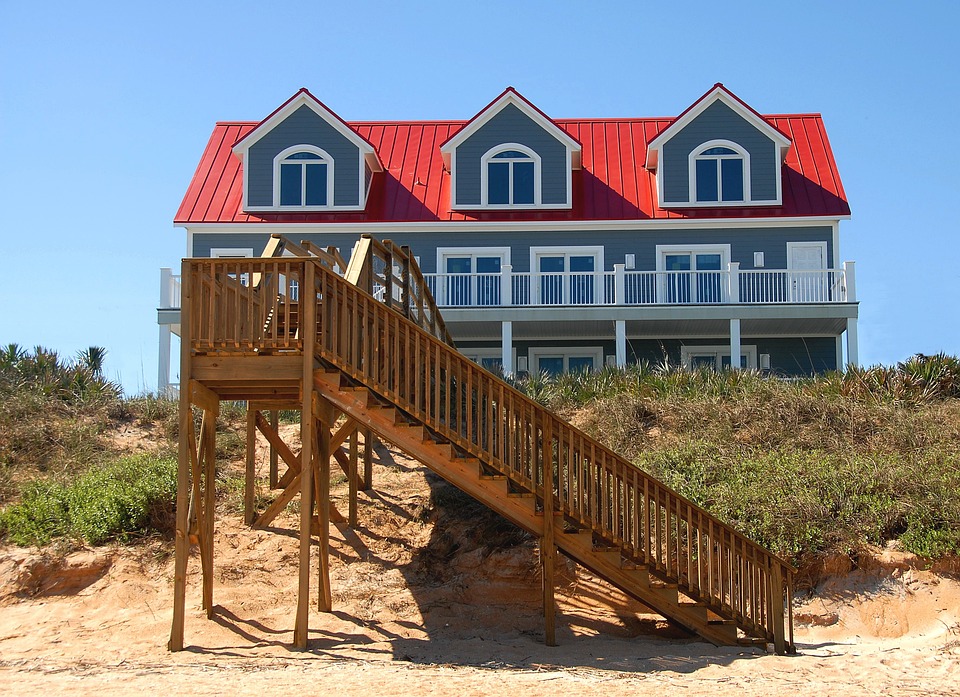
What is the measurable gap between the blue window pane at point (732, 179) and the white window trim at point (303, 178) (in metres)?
9.92

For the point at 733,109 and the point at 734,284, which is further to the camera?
the point at 733,109

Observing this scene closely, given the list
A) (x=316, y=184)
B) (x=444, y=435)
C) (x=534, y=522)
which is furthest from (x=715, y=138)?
(x=444, y=435)

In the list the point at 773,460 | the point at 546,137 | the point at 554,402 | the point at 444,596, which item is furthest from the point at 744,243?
the point at 444,596

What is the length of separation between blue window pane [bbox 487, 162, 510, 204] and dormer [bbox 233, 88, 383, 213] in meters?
3.16

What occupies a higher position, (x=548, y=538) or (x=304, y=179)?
(x=304, y=179)

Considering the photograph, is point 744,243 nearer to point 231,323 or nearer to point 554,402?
point 554,402

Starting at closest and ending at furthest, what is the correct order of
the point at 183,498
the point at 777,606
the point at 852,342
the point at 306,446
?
the point at 306,446
the point at 183,498
the point at 777,606
the point at 852,342

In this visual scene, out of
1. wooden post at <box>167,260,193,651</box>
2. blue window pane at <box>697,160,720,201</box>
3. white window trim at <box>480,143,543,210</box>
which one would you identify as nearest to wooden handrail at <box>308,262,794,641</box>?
wooden post at <box>167,260,193,651</box>

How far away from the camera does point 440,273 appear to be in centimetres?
2859

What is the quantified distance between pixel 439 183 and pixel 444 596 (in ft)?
58.4

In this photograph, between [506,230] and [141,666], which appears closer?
[141,666]

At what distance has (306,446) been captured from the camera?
1267cm

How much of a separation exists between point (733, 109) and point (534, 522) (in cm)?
1876

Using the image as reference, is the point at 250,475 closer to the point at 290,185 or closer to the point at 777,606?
the point at 777,606
